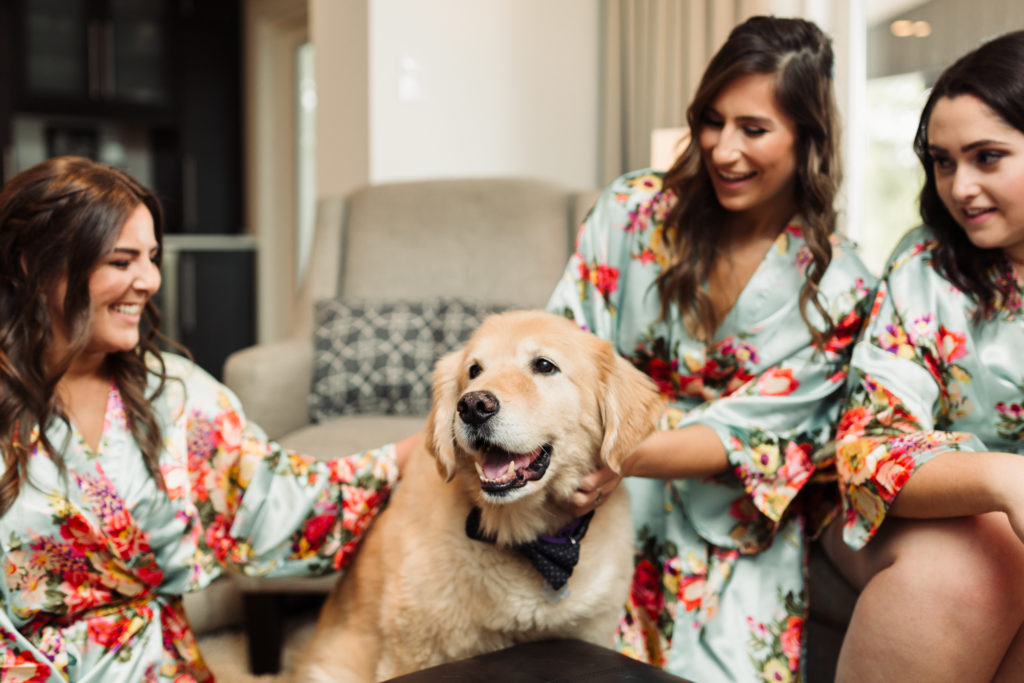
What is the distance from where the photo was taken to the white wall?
4215 millimetres

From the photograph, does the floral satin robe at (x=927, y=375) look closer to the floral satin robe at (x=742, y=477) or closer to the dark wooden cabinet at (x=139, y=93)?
the floral satin robe at (x=742, y=477)

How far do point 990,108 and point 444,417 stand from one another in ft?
3.27

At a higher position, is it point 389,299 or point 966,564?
point 389,299

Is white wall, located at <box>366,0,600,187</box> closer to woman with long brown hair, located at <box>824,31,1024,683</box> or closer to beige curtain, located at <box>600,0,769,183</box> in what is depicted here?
beige curtain, located at <box>600,0,769,183</box>

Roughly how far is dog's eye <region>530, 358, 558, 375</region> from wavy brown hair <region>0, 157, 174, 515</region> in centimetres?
68

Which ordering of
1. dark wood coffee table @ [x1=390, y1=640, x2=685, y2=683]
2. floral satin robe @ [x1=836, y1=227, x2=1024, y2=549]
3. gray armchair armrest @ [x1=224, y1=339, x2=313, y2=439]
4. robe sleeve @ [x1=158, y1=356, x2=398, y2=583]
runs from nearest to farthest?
dark wood coffee table @ [x1=390, y1=640, x2=685, y2=683] → floral satin robe @ [x1=836, y1=227, x2=1024, y2=549] → robe sleeve @ [x1=158, y1=356, x2=398, y2=583] → gray armchair armrest @ [x1=224, y1=339, x2=313, y2=439]

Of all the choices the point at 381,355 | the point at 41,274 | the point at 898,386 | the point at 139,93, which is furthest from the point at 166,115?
the point at 898,386

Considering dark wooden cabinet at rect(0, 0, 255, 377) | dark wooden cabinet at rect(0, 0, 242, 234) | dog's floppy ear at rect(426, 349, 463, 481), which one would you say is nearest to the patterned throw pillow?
dog's floppy ear at rect(426, 349, 463, 481)

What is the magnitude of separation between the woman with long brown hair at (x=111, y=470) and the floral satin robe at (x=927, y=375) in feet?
2.83

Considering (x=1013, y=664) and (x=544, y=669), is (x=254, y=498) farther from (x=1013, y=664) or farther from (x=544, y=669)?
(x=1013, y=664)

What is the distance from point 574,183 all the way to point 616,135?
0.42 metres

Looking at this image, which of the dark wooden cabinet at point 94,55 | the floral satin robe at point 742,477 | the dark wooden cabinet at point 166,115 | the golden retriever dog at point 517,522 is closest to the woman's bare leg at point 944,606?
the floral satin robe at point 742,477

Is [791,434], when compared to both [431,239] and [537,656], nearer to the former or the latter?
[537,656]

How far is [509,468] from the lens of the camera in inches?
51.4
